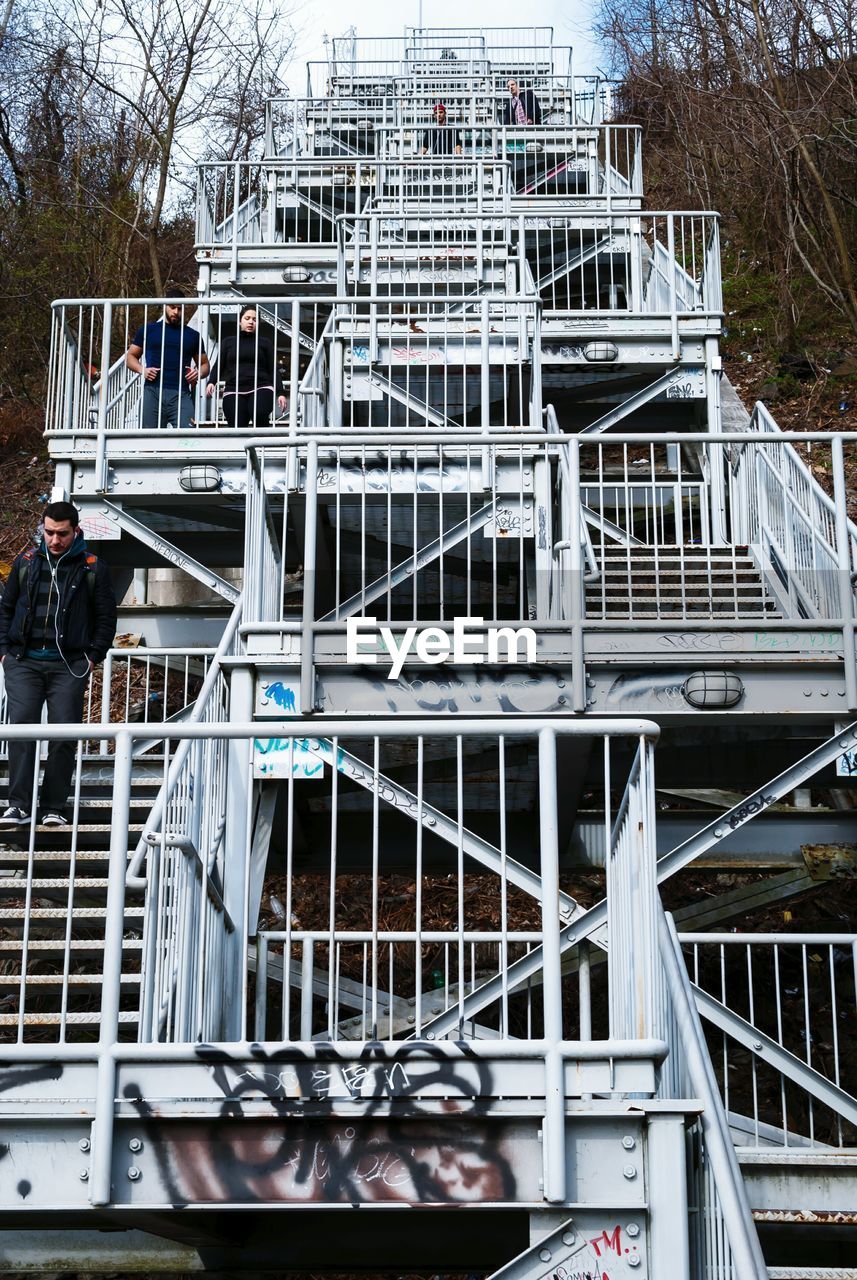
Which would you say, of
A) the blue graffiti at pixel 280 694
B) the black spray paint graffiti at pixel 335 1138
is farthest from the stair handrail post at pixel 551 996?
the blue graffiti at pixel 280 694

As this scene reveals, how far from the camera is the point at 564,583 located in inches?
366

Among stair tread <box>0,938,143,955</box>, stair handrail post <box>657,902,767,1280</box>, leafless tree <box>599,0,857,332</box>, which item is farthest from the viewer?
leafless tree <box>599,0,857,332</box>

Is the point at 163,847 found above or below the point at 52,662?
below

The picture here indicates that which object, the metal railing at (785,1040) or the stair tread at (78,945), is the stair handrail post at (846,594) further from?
the stair tread at (78,945)

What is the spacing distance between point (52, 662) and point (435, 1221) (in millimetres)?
4231

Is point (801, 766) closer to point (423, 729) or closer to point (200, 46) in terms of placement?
point (423, 729)

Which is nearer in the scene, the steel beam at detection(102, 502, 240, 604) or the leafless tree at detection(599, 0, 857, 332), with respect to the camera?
the steel beam at detection(102, 502, 240, 604)

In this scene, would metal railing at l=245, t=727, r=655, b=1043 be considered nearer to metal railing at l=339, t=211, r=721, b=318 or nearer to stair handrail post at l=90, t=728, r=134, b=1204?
stair handrail post at l=90, t=728, r=134, b=1204

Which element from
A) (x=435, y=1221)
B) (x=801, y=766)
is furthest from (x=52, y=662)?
(x=801, y=766)

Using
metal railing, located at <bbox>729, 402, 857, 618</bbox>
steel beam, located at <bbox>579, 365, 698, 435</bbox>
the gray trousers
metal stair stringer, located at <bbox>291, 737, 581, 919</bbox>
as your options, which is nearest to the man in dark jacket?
the gray trousers

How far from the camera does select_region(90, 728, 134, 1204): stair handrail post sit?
4.79m

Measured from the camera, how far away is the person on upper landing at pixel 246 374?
1341 centimetres

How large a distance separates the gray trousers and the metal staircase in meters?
0.34

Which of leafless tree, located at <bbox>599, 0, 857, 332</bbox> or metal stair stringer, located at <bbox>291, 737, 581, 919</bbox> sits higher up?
leafless tree, located at <bbox>599, 0, 857, 332</bbox>
